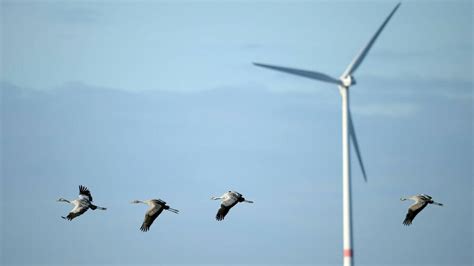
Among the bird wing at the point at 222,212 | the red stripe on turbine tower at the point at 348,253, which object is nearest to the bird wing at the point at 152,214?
the bird wing at the point at 222,212

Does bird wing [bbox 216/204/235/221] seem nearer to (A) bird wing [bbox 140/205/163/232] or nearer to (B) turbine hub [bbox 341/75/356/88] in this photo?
(A) bird wing [bbox 140/205/163/232]

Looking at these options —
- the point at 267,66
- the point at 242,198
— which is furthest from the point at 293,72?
the point at 242,198

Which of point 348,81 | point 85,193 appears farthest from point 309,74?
point 85,193

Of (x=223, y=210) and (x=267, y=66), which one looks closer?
(x=267, y=66)

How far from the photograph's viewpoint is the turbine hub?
110562mm

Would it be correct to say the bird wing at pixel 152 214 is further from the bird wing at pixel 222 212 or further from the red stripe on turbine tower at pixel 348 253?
the red stripe on turbine tower at pixel 348 253

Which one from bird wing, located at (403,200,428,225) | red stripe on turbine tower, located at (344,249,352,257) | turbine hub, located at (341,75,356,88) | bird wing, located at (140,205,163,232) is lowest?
red stripe on turbine tower, located at (344,249,352,257)

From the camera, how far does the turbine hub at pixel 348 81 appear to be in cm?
11056

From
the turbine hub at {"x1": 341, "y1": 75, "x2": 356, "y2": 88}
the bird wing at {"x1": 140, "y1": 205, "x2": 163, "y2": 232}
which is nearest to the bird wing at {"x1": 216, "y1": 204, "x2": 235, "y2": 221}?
the bird wing at {"x1": 140, "y1": 205, "x2": 163, "y2": 232}

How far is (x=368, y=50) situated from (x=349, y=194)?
12451 millimetres

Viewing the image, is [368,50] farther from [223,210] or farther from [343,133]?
[223,210]

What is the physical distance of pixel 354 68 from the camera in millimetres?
110750

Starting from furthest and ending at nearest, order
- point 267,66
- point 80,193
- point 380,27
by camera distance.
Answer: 1. point 80,193
2. point 380,27
3. point 267,66

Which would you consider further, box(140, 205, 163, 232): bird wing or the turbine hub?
box(140, 205, 163, 232): bird wing
